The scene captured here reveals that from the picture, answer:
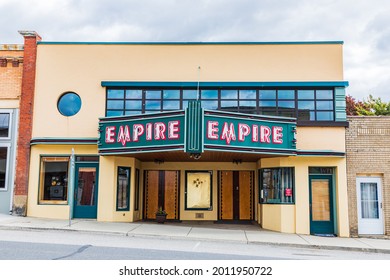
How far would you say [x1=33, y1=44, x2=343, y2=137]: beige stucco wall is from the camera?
58.8 ft

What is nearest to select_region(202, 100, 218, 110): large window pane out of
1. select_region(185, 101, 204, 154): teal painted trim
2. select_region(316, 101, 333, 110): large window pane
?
select_region(185, 101, 204, 154): teal painted trim

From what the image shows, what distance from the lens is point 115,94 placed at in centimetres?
1823

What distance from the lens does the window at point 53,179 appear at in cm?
1792

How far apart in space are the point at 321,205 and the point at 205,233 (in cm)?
515

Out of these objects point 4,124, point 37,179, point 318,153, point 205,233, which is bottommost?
point 205,233

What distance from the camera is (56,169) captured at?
59.4 feet

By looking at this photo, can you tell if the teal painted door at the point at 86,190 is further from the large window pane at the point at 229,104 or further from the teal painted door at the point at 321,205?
the teal painted door at the point at 321,205

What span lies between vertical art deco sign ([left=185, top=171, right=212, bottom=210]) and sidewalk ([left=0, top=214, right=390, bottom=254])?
7.81 feet

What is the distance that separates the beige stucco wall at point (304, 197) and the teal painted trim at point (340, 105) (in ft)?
5.40

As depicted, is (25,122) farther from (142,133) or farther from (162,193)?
(162,193)

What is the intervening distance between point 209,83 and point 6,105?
8.63m

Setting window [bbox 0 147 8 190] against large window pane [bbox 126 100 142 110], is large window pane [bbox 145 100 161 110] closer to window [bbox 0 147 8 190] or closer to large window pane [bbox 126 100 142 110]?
large window pane [bbox 126 100 142 110]

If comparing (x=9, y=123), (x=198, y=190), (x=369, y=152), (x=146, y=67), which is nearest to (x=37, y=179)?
(x=9, y=123)

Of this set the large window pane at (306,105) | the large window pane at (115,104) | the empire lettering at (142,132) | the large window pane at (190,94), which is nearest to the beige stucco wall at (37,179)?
the empire lettering at (142,132)
